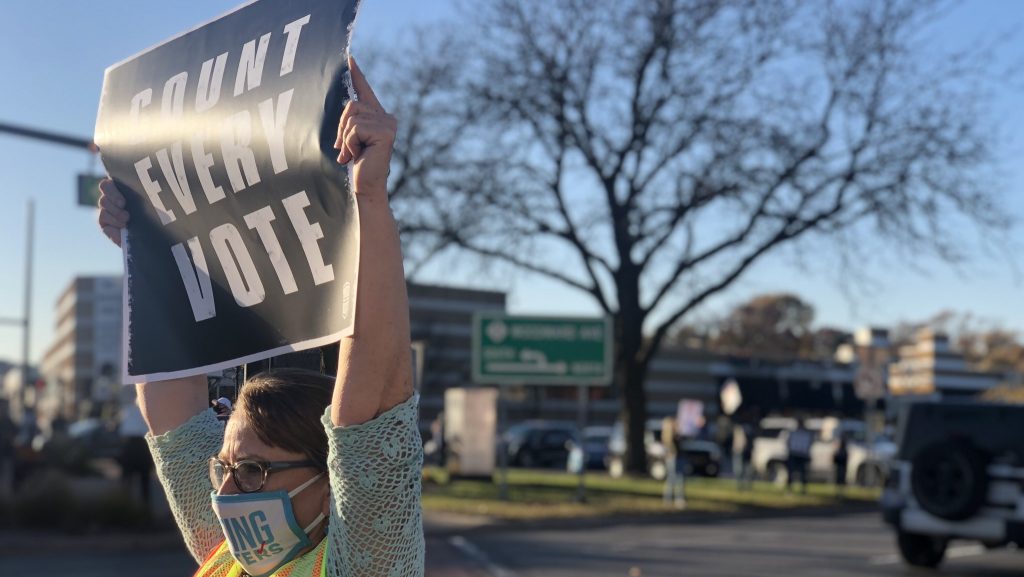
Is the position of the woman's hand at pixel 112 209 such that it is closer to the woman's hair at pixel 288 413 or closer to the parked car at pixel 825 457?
the woman's hair at pixel 288 413

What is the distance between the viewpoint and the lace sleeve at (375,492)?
6.00ft

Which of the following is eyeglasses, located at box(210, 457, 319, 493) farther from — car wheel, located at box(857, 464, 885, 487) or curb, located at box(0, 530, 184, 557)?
car wheel, located at box(857, 464, 885, 487)

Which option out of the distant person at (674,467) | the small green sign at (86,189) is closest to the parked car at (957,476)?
the distant person at (674,467)

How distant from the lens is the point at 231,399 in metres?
2.67

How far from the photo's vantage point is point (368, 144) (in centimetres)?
185

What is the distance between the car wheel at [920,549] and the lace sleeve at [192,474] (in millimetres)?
11896

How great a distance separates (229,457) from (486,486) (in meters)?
23.2

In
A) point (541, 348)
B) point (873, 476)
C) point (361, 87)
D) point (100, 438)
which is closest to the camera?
point (361, 87)

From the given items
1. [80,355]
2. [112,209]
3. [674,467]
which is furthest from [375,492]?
[80,355]

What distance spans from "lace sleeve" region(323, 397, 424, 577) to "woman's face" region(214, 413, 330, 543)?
0.15 metres

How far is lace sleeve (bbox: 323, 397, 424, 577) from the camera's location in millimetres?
1828

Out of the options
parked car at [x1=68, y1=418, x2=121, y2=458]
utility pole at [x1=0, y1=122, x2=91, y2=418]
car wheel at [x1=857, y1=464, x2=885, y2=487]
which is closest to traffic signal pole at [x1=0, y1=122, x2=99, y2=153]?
utility pole at [x1=0, y1=122, x2=91, y2=418]

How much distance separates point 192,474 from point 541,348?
1949cm

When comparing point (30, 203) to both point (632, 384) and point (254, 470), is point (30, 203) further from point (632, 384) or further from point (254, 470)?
point (254, 470)
